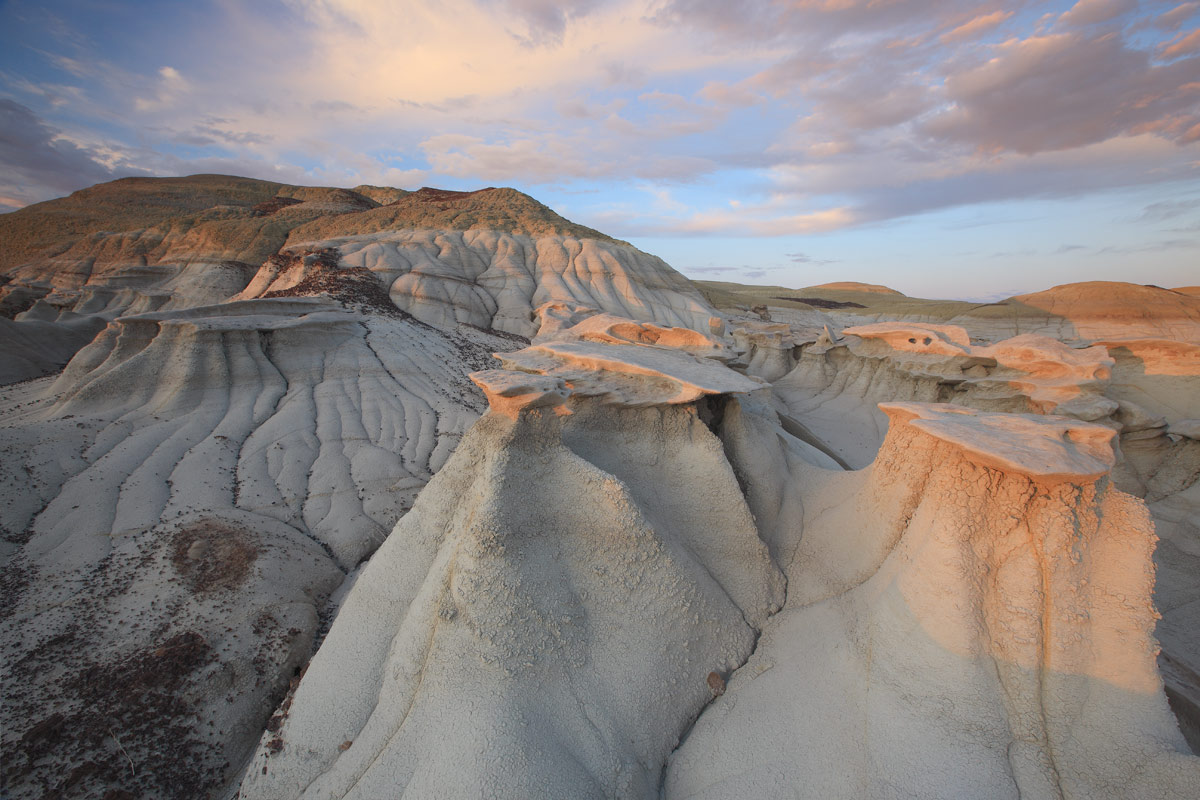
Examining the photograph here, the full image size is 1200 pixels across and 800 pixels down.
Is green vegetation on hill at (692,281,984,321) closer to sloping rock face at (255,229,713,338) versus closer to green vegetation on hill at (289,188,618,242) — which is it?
sloping rock face at (255,229,713,338)

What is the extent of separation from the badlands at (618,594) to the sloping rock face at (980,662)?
0.07 feet

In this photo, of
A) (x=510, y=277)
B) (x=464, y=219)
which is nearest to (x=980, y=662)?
(x=510, y=277)

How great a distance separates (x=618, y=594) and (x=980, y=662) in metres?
2.49

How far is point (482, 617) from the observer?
3498 millimetres

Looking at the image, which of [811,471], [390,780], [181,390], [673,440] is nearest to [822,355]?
[811,471]

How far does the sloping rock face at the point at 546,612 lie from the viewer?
123 inches

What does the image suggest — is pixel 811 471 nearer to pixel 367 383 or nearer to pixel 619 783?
pixel 619 783

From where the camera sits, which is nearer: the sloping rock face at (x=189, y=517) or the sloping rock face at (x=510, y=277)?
the sloping rock face at (x=189, y=517)

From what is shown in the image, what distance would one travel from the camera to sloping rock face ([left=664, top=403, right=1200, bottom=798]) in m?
2.94

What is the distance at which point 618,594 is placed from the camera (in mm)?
3955

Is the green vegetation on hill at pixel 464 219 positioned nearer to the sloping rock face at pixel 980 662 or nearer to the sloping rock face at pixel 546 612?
the sloping rock face at pixel 546 612

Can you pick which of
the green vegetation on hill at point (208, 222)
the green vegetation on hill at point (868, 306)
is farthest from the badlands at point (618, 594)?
the green vegetation on hill at point (868, 306)

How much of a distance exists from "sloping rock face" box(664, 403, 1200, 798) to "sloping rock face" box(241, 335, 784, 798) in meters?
0.48

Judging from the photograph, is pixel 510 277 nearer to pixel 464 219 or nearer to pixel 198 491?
pixel 464 219
